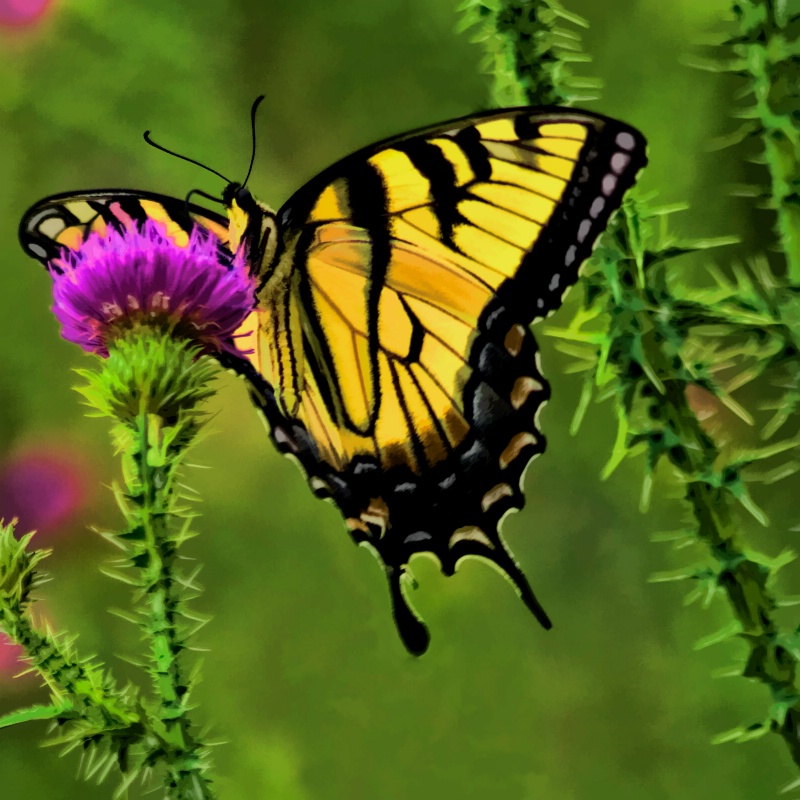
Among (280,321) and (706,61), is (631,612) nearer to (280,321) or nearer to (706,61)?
(280,321)

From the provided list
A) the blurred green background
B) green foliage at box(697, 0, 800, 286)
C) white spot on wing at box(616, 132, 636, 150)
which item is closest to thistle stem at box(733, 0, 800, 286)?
green foliage at box(697, 0, 800, 286)

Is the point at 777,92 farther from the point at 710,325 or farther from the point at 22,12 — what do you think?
the point at 22,12

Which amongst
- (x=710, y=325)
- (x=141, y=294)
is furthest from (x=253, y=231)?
(x=710, y=325)

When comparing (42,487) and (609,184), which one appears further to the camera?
(42,487)

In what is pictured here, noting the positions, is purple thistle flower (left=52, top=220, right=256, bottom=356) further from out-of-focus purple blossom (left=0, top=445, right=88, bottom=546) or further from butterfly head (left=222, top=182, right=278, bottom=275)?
out-of-focus purple blossom (left=0, top=445, right=88, bottom=546)

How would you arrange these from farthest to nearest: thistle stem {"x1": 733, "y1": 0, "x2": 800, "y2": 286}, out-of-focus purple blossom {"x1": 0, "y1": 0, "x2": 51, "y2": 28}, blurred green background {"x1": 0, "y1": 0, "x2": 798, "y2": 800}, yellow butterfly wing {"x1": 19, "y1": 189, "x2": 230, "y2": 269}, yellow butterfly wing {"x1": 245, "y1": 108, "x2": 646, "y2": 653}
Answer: out-of-focus purple blossom {"x1": 0, "y1": 0, "x2": 51, "y2": 28} < blurred green background {"x1": 0, "y1": 0, "x2": 798, "y2": 800} < yellow butterfly wing {"x1": 19, "y1": 189, "x2": 230, "y2": 269} < yellow butterfly wing {"x1": 245, "y1": 108, "x2": 646, "y2": 653} < thistle stem {"x1": 733, "y1": 0, "x2": 800, "y2": 286}

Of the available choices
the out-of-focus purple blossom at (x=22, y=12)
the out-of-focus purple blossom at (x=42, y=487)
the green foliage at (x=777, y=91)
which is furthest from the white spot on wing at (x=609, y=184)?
the out-of-focus purple blossom at (x=22, y=12)
